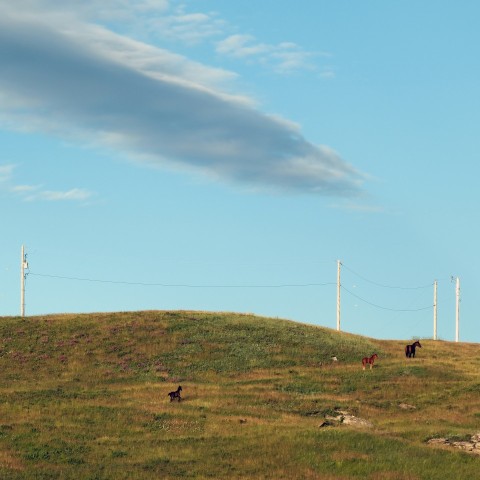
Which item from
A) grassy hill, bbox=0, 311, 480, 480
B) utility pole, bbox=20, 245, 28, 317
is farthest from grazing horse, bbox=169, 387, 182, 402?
utility pole, bbox=20, 245, 28, 317

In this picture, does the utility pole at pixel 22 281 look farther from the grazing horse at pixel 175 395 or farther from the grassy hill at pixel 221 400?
the grazing horse at pixel 175 395

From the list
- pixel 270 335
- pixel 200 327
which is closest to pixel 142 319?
pixel 200 327

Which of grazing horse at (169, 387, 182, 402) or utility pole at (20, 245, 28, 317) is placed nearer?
grazing horse at (169, 387, 182, 402)

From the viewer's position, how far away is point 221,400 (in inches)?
2527

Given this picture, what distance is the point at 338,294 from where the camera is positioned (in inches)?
4786

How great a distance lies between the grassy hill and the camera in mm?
44062

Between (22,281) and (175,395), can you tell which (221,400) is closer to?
(175,395)

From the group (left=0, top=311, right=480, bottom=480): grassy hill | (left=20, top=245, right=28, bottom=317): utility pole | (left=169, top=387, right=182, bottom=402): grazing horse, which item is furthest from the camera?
(left=20, top=245, right=28, bottom=317): utility pole

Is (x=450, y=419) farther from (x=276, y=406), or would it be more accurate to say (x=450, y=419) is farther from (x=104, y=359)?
(x=104, y=359)

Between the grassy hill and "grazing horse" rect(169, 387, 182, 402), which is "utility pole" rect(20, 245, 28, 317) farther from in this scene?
"grazing horse" rect(169, 387, 182, 402)

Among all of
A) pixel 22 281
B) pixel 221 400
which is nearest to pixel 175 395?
pixel 221 400

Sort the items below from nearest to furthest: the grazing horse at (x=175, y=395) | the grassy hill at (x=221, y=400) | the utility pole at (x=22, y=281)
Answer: the grassy hill at (x=221, y=400) → the grazing horse at (x=175, y=395) → the utility pole at (x=22, y=281)

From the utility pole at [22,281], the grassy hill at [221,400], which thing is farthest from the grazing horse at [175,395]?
the utility pole at [22,281]

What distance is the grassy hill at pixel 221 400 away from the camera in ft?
145
